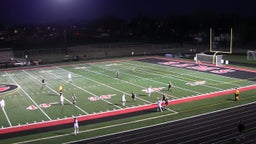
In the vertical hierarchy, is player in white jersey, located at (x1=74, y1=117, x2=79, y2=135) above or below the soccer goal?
below

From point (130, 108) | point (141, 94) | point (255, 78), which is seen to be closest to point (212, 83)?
point (255, 78)

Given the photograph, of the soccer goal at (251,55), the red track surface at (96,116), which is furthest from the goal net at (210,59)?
the red track surface at (96,116)

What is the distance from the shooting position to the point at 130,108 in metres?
26.7

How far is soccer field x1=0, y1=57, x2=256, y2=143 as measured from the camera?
87.4ft

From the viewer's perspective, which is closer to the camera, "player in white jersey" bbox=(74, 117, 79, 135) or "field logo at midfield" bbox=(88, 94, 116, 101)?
"player in white jersey" bbox=(74, 117, 79, 135)

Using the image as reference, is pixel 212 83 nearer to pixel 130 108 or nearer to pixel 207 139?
pixel 130 108

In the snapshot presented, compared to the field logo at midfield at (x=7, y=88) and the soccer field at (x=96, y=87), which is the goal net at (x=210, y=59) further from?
the field logo at midfield at (x=7, y=88)

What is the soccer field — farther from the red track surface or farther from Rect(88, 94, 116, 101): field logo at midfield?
the red track surface

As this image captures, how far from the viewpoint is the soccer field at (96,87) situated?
26.6 metres

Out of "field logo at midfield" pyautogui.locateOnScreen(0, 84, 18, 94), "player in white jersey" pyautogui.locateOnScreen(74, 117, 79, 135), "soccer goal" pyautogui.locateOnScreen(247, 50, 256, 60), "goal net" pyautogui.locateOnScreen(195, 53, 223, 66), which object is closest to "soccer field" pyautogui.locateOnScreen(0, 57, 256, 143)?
"field logo at midfield" pyautogui.locateOnScreen(0, 84, 18, 94)

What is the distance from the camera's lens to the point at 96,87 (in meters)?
35.3

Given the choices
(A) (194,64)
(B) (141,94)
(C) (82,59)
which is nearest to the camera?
(B) (141,94)

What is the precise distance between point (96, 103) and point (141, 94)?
4845 millimetres

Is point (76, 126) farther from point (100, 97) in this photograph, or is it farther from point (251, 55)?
point (251, 55)
